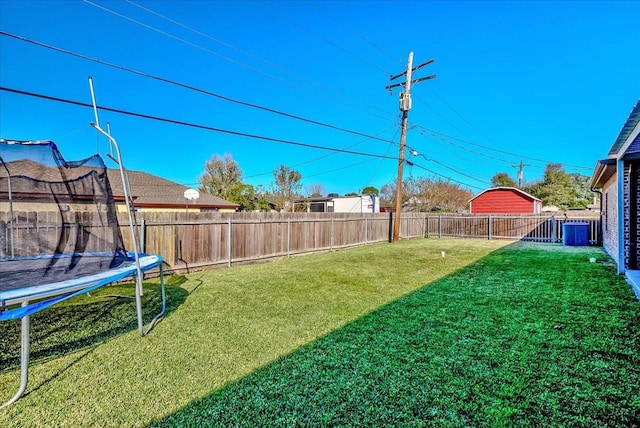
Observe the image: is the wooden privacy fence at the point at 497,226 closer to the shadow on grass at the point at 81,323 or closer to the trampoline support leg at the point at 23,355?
the shadow on grass at the point at 81,323

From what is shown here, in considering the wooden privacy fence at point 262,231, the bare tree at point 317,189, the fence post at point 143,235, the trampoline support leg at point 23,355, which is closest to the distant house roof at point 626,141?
the trampoline support leg at point 23,355

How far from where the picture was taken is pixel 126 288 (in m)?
5.61

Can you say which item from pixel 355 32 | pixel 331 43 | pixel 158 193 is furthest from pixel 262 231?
pixel 158 193

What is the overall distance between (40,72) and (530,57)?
16.8 meters

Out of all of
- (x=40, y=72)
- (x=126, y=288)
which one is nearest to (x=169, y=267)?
(x=126, y=288)

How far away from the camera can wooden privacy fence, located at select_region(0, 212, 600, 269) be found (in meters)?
A: 6.29

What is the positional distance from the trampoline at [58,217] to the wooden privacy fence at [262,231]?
56mm

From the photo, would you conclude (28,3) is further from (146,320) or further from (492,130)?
(492,130)

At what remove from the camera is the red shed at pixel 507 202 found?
1969cm

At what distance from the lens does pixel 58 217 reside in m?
4.09

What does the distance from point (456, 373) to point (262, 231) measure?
687cm

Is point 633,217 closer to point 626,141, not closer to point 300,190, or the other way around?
point 626,141

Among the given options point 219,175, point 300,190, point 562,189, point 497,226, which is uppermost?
point 219,175

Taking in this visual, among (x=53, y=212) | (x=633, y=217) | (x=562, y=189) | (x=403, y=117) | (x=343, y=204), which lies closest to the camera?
(x=53, y=212)
